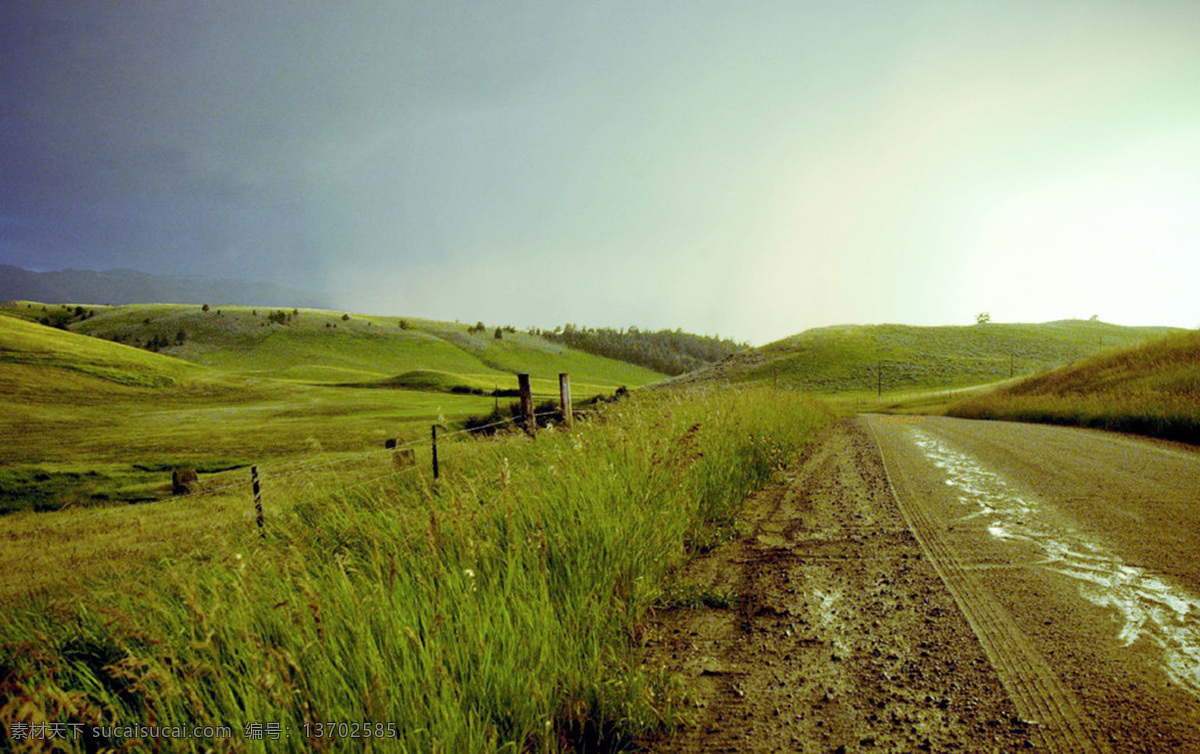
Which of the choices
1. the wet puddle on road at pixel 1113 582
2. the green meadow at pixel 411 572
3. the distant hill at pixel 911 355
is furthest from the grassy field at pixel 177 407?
the distant hill at pixel 911 355

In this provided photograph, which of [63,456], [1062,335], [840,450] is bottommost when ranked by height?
[63,456]

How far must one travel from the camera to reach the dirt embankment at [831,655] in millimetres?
2652

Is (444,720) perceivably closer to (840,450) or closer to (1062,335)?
(840,450)

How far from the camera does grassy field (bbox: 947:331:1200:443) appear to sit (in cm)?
1253

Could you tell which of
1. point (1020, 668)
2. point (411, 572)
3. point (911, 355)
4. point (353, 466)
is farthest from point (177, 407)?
point (911, 355)

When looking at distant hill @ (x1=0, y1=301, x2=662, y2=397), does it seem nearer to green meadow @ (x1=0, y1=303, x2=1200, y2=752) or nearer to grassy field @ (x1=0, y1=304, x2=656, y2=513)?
grassy field @ (x1=0, y1=304, x2=656, y2=513)

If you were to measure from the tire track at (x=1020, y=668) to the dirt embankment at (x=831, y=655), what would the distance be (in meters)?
0.08

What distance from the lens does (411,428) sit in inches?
1300

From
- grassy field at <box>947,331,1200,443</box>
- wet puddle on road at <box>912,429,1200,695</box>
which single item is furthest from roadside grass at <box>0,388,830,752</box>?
grassy field at <box>947,331,1200,443</box>

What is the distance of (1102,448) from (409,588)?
13.8m

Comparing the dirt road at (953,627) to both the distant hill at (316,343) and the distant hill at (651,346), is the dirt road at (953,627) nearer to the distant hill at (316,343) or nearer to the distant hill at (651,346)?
the distant hill at (316,343)

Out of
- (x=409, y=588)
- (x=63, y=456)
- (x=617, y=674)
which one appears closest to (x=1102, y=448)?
(x=617, y=674)

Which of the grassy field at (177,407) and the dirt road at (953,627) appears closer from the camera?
the dirt road at (953,627)

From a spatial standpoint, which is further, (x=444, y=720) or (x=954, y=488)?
(x=954, y=488)
